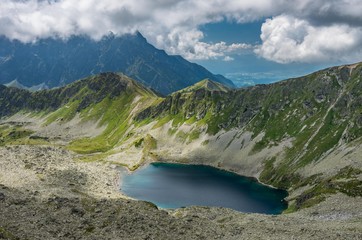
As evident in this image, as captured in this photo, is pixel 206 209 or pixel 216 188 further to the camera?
pixel 216 188

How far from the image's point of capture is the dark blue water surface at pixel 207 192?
144 meters

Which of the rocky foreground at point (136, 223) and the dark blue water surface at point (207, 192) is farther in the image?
the dark blue water surface at point (207, 192)

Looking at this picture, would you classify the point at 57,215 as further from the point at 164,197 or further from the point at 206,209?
the point at 164,197

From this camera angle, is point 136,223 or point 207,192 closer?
point 136,223

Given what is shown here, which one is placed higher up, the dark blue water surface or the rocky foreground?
the dark blue water surface

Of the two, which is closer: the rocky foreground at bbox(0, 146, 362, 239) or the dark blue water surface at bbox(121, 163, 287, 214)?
the rocky foreground at bbox(0, 146, 362, 239)

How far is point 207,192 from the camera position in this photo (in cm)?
16400

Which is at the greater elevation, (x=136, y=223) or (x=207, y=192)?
(x=207, y=192)

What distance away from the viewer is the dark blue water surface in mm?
144000

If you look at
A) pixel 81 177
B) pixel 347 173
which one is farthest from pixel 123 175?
pixel 347 173

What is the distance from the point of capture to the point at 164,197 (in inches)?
6102

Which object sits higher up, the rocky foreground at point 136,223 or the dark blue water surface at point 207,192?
the dark blue water surface at point 207,192

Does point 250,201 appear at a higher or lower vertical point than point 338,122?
lower

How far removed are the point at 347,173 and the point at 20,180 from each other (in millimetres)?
114813
